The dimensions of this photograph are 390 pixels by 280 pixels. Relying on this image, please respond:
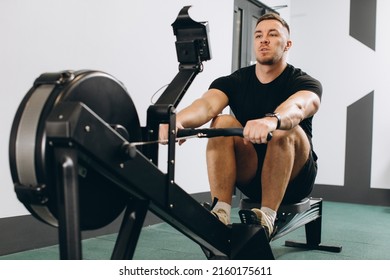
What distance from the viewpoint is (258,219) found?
1.93 m

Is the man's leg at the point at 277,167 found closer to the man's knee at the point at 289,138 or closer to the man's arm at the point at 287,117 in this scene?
the man's knee at the point at 289,138

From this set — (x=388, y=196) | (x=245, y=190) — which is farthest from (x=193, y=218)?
(x=388, y=196)

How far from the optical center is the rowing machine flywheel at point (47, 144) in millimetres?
1194

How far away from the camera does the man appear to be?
2.06m

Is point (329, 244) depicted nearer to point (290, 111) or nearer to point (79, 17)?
point (290, 111)

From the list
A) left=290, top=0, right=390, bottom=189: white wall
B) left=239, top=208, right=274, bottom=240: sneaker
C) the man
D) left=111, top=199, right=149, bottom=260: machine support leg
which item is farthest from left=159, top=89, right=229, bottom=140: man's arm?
left=290, top=0, right=390, bottom=189: white wall

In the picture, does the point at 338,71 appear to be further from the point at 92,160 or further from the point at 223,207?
the point at 92,160

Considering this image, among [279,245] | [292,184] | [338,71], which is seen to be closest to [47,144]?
[292,184]

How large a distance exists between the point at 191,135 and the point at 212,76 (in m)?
2.57

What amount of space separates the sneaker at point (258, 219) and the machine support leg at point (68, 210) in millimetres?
923

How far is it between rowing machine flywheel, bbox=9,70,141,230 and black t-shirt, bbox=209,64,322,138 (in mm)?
1119

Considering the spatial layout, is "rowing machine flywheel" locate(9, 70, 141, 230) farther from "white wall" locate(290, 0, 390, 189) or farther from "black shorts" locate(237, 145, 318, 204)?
"white wall" locate(290, 0, 390, 189)

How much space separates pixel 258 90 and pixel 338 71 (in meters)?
3.45

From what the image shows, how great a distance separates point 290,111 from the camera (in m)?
1.88
